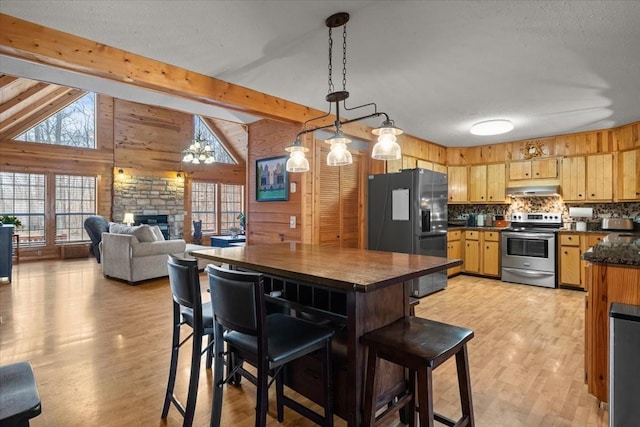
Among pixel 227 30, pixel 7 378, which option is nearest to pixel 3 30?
pixel 227 30

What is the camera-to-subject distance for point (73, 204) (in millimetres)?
8328

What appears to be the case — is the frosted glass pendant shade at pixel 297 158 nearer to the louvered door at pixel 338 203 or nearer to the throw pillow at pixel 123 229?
the louvered door at pixel 338 203

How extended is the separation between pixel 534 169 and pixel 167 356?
594cm

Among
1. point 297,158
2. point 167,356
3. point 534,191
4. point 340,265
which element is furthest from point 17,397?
point 534,191

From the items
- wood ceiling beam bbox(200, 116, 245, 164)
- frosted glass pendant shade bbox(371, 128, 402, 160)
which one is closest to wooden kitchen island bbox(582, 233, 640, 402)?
frosted glass pendant shade bbox(371, 128, 402, 160)

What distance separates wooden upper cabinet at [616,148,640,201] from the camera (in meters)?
4.77

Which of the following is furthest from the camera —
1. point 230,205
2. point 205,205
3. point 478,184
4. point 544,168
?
point 230,205

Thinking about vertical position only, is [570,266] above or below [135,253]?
below

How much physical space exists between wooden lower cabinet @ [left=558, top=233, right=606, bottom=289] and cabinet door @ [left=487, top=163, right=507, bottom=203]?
1241 mm

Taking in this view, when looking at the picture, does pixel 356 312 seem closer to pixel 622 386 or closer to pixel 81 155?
pixel 622 386

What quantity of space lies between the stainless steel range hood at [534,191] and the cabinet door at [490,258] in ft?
3.07

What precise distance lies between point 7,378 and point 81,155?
28.4 ft

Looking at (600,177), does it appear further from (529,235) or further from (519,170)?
(529,235)

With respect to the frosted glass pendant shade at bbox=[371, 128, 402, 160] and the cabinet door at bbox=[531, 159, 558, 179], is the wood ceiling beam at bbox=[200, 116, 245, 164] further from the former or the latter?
the frosted glass pendant shade at bbox=[371, 128, 402, 160]
